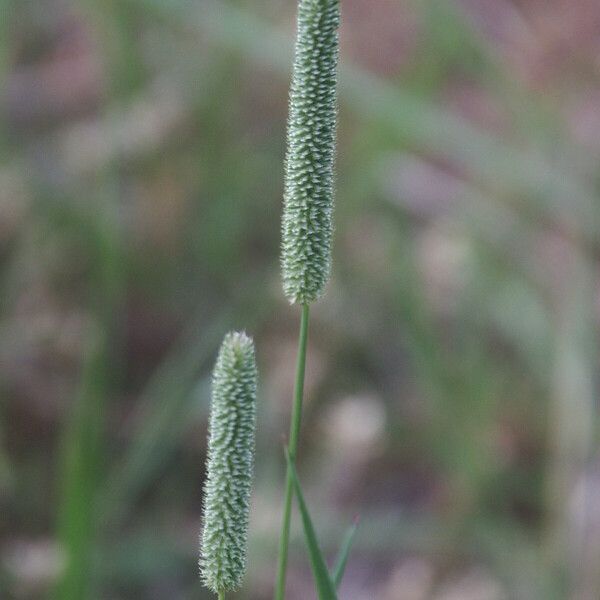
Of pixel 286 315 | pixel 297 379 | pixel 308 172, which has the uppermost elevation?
pixel 286 315

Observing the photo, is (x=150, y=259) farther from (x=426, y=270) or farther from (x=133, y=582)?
(x=133, y=582)

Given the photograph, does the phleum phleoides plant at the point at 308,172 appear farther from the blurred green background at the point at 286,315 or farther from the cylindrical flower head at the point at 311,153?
the blurred green background at the point at 286,315

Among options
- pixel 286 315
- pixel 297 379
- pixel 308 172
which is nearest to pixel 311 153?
pixel 308 172

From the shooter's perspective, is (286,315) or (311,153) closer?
(311,153)

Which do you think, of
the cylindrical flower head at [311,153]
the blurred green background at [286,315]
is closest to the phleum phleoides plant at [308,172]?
the cylindrical flower head at [311,153]

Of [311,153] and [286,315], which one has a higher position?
[286,315]

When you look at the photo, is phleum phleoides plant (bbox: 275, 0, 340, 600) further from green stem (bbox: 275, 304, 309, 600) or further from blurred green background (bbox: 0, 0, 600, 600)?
blurred green background (bbox: 0, 0, 600, 600)

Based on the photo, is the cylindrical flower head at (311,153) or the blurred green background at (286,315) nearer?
the cylindrical flower head at (311,153)

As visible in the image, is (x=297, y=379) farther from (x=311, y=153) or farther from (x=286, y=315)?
(x=286, y=315)
